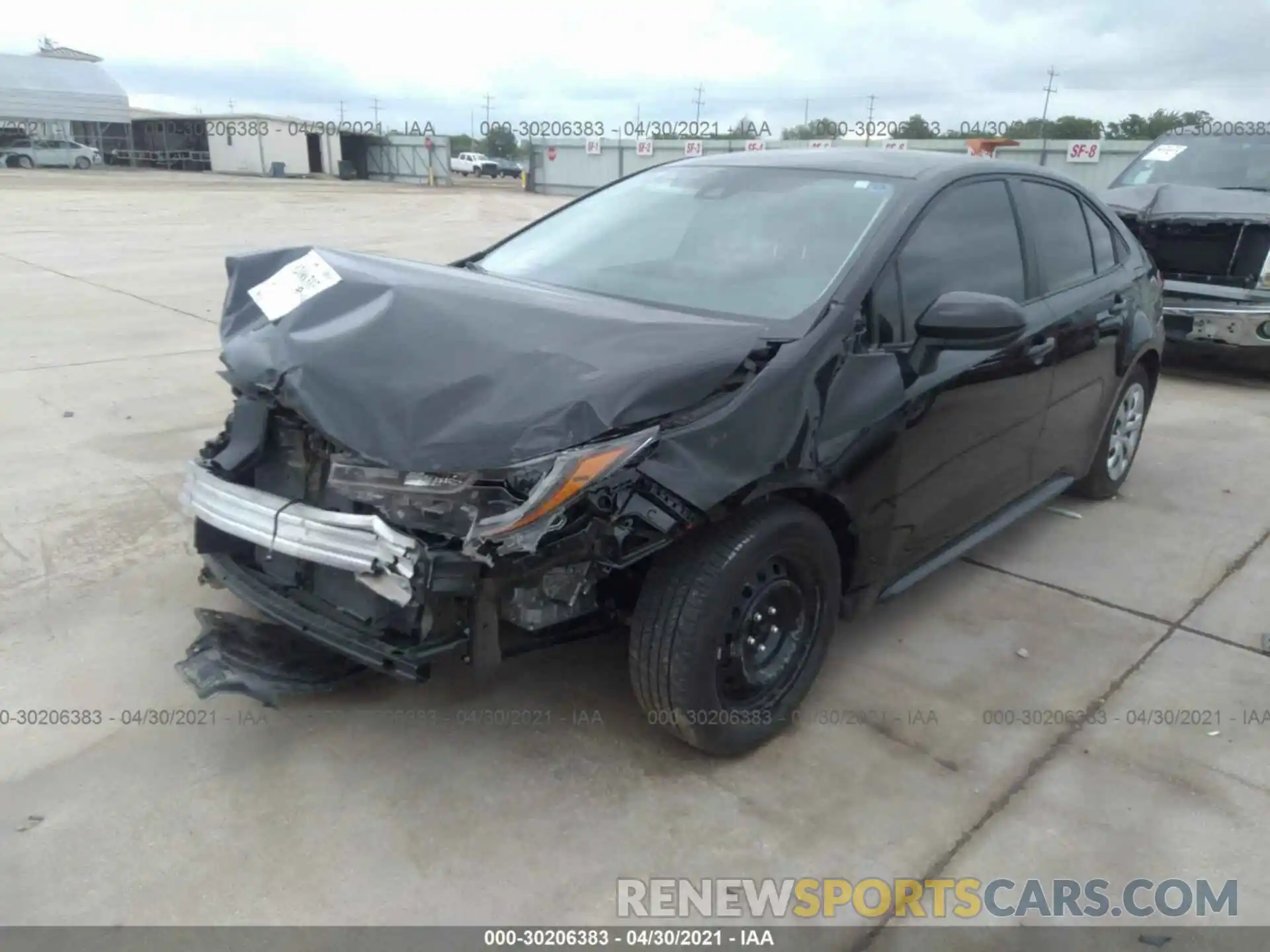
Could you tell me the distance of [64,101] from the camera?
50938 millimetres

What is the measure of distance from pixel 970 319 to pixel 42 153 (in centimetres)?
4998

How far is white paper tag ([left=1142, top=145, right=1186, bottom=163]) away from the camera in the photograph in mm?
8609

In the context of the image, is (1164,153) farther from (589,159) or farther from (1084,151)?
(589,159)

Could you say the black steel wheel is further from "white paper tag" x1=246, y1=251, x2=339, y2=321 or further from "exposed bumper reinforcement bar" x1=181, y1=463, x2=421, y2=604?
"white paper tag" x1=246, y1=251, x2=339, y2=321

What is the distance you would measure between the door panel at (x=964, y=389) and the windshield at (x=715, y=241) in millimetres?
239

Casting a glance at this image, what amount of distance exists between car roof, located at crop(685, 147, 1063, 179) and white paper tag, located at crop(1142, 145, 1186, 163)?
5853mm

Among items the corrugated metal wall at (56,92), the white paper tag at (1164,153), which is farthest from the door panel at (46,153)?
the white paper tag at (1164,153)

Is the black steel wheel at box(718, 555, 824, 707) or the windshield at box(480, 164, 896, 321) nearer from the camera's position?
the black steel wheel at box(718, 555, 824, 707)

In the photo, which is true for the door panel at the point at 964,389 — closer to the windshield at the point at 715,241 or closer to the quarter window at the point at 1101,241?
the windshield at the point at 715,241

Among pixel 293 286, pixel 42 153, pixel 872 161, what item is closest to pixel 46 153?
pixel 42 153

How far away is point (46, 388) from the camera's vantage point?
6121mm

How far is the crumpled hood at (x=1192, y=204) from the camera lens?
7230mm

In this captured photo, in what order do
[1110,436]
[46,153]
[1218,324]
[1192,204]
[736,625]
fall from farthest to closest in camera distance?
[46,153] < [1192,204] < [1218,324] < [1110,436] < [736,625]

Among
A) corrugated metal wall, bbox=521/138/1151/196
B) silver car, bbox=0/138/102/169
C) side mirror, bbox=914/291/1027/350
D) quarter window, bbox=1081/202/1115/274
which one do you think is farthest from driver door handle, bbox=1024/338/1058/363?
silver car, bbox=0/138/102/169
